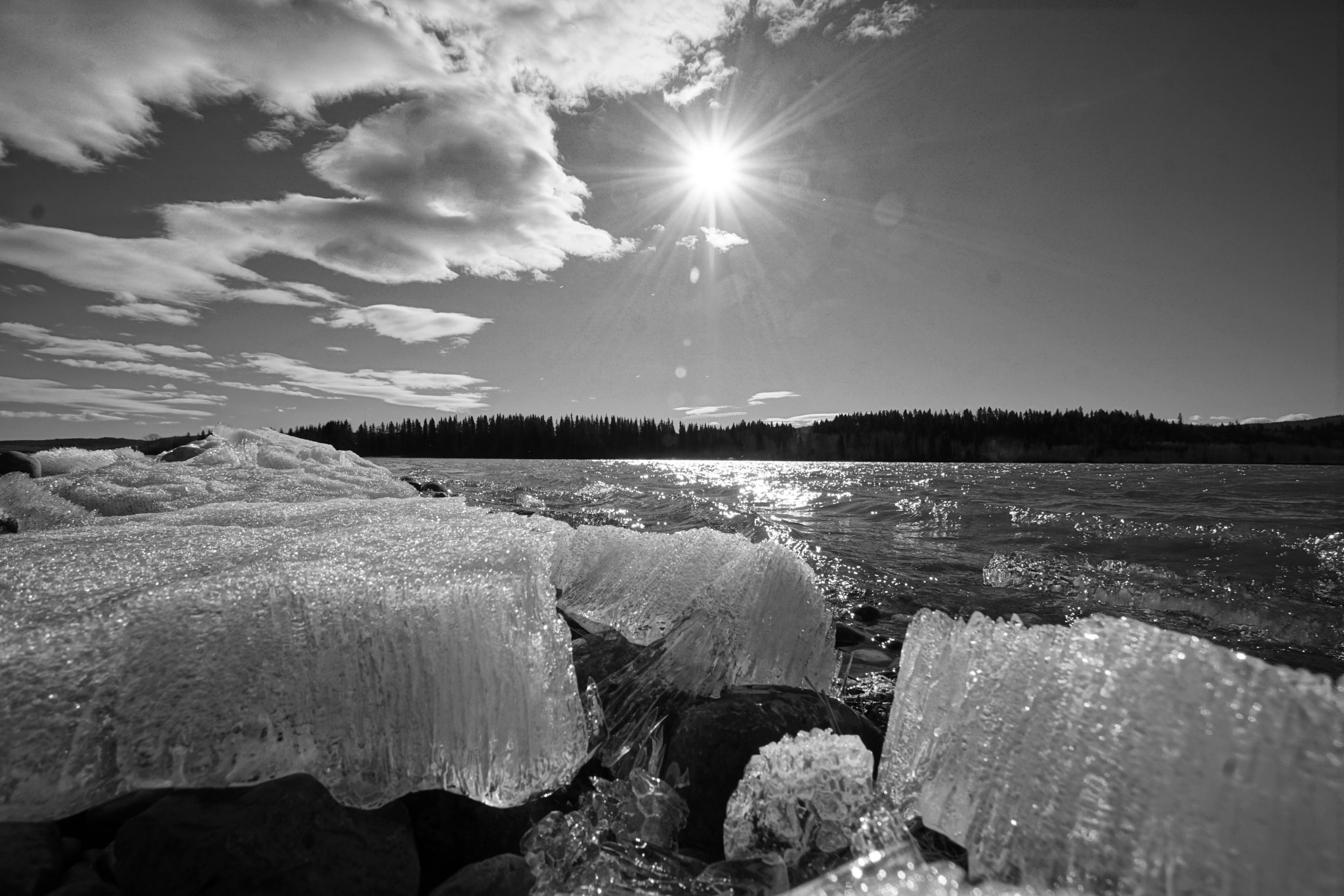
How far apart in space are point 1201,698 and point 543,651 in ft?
7.44

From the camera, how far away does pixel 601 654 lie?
4145 millimetres

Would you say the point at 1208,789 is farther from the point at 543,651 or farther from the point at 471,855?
the point at 471,855

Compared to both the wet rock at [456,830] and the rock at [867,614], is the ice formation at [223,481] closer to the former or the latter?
the wet rock at [456,830]

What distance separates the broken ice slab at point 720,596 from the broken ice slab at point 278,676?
1268 millimetres

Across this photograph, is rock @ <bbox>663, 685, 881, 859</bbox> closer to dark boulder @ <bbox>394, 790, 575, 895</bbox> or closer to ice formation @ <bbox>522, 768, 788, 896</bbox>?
ice formation @ <bbox>522, 768, 788, 896</bbox>

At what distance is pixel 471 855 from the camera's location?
251cm

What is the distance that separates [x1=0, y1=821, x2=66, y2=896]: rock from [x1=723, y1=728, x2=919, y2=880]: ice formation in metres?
2.31

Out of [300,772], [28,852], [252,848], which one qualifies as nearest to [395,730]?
[300,772]

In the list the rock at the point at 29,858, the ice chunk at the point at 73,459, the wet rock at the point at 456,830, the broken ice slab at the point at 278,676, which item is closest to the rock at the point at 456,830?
the wet rock at the point at 456,830

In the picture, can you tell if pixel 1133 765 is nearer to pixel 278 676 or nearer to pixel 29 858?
pixel 278 676

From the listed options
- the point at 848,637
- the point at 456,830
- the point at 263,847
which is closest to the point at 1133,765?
the point at 456,830

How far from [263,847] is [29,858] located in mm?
706

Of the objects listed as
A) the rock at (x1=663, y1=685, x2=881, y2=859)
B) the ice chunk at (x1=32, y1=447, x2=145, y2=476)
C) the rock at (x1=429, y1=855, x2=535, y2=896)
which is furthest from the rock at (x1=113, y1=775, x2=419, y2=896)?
the ice chunk at (x1=32, y1=447, x2=145, y2=476)

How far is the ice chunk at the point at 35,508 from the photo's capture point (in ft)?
18.4
